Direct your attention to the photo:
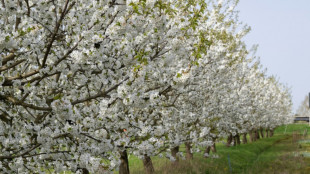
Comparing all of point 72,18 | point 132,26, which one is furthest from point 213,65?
point 72,18

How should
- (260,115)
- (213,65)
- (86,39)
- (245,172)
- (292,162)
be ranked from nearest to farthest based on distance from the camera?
(86,39) → (213,65) → (245,172) → (292,162) → (260,115)

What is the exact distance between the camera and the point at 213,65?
12.7 metres

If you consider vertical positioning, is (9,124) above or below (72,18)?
below

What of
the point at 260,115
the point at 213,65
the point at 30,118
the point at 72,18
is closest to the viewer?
the point at 72,18

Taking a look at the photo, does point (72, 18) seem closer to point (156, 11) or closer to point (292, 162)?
point (156, 11)

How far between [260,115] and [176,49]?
30.0 metres

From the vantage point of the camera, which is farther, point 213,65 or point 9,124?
point 213,65

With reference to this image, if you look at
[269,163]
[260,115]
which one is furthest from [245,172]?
[260,115]

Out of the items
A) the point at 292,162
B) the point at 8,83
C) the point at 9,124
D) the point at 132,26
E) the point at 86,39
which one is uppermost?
the point at 132,26

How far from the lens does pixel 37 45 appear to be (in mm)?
5031

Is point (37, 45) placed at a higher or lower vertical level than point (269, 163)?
higher

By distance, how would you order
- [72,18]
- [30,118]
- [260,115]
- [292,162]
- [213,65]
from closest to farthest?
[72,18], [30,118], [213,65], [292,162], [260,115]

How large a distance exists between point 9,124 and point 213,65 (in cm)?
861

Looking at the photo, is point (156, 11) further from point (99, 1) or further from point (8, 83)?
point (8, 83)
